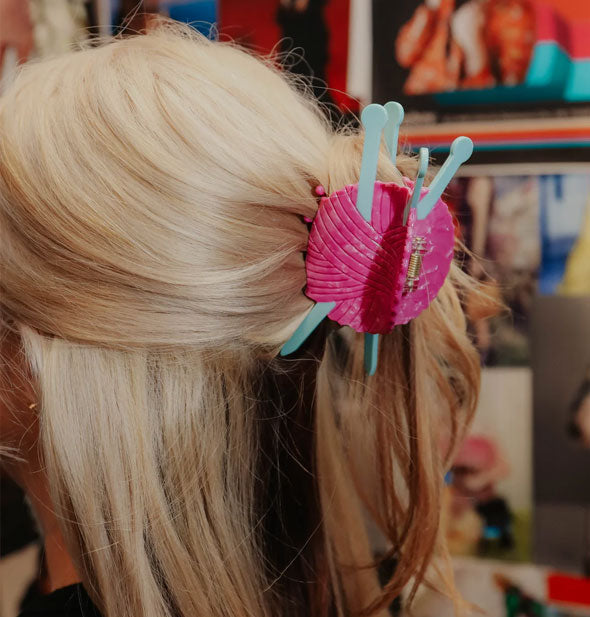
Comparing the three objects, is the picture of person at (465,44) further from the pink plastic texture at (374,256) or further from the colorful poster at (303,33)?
the pink plastic texture at (374,256)

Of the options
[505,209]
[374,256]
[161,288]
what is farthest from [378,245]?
[505,209]

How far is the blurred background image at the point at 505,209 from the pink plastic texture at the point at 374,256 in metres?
0.24

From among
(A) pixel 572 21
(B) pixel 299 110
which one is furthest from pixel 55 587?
(A) pixel 572 21

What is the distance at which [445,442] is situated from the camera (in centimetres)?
81

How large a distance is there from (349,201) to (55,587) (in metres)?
0.56

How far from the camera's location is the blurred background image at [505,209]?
714mm

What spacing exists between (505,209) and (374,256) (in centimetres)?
33

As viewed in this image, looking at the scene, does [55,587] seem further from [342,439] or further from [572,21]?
[572,21]

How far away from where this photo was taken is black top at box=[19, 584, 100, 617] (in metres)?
0.61

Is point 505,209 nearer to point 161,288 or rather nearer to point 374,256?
point 374,256

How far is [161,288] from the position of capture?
48 centimetres

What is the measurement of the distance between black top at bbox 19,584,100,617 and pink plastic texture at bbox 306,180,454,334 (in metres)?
0.39

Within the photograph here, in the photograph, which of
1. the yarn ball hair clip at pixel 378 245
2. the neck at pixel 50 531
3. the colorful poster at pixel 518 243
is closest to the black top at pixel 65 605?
the neck at pixel 50 531

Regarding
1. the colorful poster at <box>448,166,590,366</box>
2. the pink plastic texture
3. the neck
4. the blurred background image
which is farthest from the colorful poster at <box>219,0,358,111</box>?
the neck
